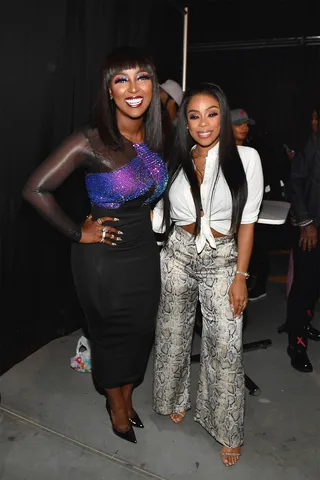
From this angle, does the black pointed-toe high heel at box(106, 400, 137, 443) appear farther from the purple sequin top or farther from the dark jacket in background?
the dark jacket in background

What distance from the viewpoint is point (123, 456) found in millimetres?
2189

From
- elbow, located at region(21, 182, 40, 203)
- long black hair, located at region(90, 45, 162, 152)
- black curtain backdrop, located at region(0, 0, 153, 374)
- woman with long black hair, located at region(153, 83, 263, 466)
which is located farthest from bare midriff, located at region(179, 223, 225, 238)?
black curtain backdrop, located at region(0, 0, 153, 374)

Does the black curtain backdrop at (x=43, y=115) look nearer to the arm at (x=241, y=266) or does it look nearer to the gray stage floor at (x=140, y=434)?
the gray stage floor at (x=140, y=434)

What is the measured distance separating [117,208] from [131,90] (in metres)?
0.47

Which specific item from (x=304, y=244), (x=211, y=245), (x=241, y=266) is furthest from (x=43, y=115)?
(x=304, y=244)

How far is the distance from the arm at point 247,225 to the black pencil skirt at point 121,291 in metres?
0.37

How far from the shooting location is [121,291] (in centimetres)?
208

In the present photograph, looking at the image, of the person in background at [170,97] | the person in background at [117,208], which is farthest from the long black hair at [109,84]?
the person in background at [170,97]

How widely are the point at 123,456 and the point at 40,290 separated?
1269mm

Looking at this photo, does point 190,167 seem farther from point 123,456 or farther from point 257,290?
point 257,290

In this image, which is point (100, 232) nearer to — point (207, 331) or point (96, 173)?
point (96, 173)

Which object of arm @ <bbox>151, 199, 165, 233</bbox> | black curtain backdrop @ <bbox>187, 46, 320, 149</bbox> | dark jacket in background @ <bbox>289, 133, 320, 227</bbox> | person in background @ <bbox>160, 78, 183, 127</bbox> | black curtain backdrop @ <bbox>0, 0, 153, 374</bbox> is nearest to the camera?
arm @ <bbox>151, 199, 165, 233</bbox>

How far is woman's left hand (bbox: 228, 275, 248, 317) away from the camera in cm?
201

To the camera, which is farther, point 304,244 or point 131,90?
point 304,244
